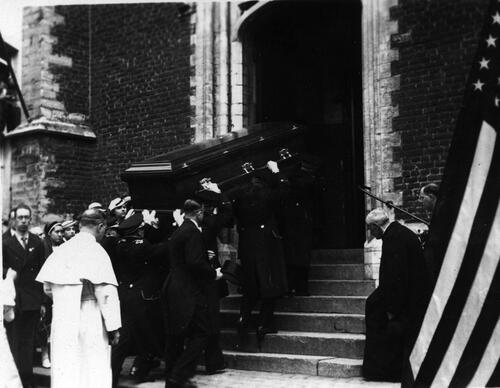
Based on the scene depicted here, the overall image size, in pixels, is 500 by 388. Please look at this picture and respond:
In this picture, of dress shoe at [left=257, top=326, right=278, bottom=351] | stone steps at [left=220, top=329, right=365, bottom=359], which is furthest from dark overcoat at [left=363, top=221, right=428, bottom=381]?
dress shoe at [left=257, top=326, right=278, bottom=351]

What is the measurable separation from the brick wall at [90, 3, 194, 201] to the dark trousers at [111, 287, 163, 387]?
13.2ft

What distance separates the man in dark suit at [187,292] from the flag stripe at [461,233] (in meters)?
2.34

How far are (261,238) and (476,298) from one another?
3.05 m

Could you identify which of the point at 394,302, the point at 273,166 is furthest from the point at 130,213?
the point at 394,302

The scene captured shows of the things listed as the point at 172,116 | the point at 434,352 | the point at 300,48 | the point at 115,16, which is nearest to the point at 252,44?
the point at 300,48

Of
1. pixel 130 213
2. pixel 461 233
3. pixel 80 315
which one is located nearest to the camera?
pixel 461 233

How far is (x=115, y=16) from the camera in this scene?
11.3 meters

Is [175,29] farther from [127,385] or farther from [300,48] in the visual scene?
[127,385]

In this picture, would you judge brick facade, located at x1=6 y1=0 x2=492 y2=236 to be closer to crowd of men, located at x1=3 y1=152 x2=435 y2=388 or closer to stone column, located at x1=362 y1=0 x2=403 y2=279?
stone column, located at x1=362 y1=0 x2=403 y2=279

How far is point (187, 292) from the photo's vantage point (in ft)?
20.4

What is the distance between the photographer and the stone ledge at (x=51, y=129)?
10.9 m

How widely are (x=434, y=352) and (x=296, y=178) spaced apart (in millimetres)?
3646

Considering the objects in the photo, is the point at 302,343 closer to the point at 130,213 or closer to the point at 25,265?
the point at 130,213

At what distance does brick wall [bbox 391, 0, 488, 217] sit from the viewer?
323 inches
